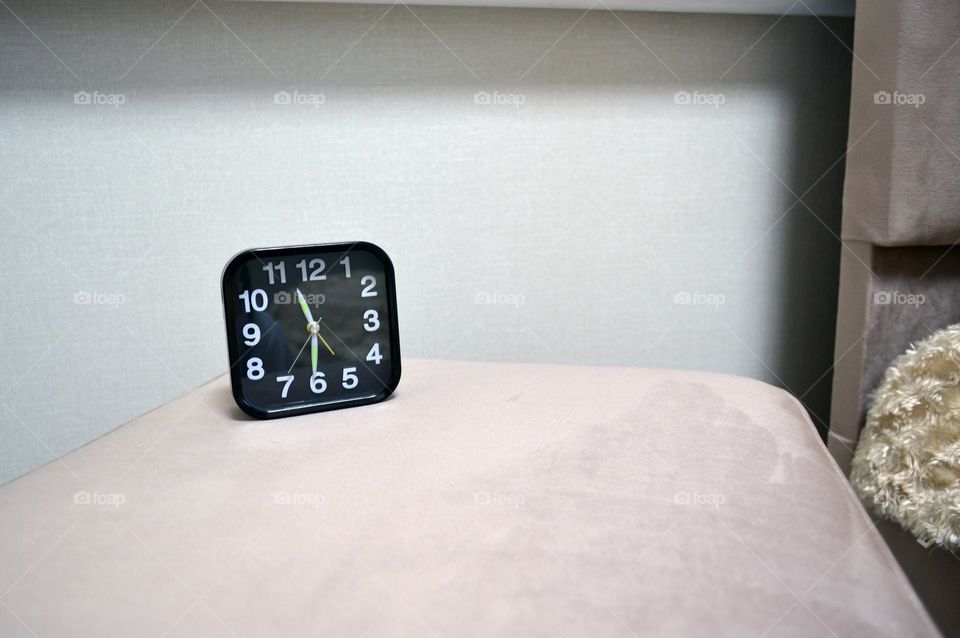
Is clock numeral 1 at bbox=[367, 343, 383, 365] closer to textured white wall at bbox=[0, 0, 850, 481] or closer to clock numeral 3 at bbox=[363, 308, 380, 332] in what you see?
clock numeral 3 at bbox=[363, 308, 380, 332]

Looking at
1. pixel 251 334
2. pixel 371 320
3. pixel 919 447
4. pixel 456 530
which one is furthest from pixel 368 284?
pixel 919 447

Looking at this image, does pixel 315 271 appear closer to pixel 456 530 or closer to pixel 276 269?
pixel 276 269

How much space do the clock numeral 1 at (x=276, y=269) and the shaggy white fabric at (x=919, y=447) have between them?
2.68 ft

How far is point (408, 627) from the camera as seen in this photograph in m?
0.46

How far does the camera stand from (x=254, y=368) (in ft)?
2.73

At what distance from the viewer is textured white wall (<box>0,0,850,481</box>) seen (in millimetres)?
1161

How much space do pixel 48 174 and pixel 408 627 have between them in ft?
3.49

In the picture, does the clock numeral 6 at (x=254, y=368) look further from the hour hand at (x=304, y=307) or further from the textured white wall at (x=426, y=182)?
the textured white wall at (x=426, y=182)

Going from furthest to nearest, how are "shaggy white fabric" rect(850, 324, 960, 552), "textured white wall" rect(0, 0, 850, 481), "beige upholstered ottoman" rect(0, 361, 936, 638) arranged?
"textured white wall" rect(0, 0, 850, 481)
"shaggy white fabric" rect(850, 324, 960, 552)
"beige upholstered ottoman" rect(0, 361, 936, 638)

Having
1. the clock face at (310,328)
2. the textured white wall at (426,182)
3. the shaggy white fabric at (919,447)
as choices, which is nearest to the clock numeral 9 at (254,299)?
the clock face at (310,328)

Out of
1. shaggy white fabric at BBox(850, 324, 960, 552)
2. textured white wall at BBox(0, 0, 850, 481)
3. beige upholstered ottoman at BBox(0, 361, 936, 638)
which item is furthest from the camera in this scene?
textured white wall at BBox(0, 0, 850, 481)

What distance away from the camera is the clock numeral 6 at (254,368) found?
2.72ft

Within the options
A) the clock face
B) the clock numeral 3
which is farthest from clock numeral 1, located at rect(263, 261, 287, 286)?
the clock numeral 3

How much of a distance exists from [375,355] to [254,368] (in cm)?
15
